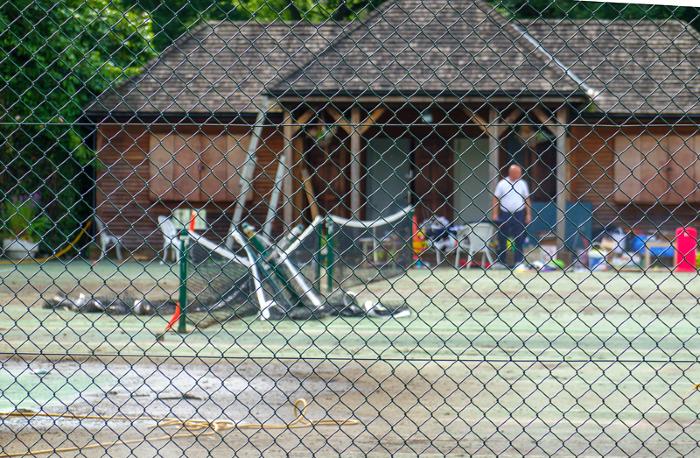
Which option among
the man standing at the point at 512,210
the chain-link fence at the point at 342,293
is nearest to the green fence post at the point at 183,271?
the chain-link fence at the point at 342,293

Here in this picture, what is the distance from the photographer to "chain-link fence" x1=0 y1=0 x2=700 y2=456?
5.78 meters

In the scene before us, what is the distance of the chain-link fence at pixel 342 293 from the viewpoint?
5.78 m

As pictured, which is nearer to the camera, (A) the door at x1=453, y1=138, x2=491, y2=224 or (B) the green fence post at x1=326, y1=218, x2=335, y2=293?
(B) the green fence post at x1=326, y1=218, x2=335, y2=293

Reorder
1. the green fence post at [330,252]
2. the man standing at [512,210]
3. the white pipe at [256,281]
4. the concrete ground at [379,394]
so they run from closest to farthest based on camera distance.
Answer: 1. the concrete ground at [379,394]
2. the white pipe at [256,281]
3. the green fence post at [330,252]
4. the man standing at [512,210]

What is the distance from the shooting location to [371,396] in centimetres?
742

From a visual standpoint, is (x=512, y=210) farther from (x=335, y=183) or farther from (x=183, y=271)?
(x=183, y=271)

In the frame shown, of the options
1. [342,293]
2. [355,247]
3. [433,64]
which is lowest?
[433,64]

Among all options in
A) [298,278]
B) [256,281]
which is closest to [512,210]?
[298,278]

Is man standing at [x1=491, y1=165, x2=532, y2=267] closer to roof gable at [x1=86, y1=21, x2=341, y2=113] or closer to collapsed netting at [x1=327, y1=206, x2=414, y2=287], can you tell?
collapsed netting at [x1=327, y1=206, x2=414, y2=287]

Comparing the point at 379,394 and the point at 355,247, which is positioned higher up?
the point at 379,394

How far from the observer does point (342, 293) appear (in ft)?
40.0

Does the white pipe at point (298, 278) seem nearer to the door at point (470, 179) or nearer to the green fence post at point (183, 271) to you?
the green fence post at point (183, 271)

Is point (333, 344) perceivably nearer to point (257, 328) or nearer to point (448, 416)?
point (257, 328)

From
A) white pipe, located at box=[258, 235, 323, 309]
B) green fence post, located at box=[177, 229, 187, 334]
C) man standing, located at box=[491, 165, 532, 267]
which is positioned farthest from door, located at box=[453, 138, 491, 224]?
green fence post, located at box=[177, 229, 187, 334]
